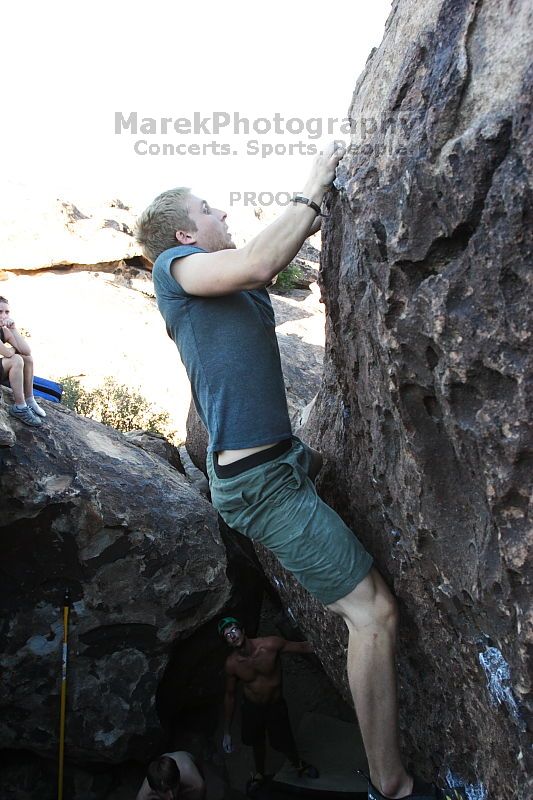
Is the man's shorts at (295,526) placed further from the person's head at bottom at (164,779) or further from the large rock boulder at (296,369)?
the large rock boulder at (296,369)

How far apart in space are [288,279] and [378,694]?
11530mm

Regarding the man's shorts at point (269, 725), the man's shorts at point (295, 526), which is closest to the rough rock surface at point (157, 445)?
the man's shorts at point (269, 725)

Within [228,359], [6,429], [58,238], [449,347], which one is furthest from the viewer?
[58,238]

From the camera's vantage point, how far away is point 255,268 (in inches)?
100.0

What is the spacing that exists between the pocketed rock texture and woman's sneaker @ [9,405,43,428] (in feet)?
0.16

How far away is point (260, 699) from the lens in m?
5.31

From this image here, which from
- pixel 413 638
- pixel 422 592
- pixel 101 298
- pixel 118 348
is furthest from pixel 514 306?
pixel 101 298

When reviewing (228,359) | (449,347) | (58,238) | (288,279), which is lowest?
(288,279)

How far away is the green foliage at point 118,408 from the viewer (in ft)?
32.7

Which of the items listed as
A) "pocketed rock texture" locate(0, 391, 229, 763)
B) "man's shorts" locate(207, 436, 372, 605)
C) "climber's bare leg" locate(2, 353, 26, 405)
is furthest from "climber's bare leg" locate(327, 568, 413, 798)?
"climber's bare leg" locate(2, 353, 26, 405)

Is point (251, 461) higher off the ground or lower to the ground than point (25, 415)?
higher

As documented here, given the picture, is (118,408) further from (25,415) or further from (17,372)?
(25,415)

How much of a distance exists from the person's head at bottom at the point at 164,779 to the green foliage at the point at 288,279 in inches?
394

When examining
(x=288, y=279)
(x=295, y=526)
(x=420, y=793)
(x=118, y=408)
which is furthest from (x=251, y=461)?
(x=288, y=279)
